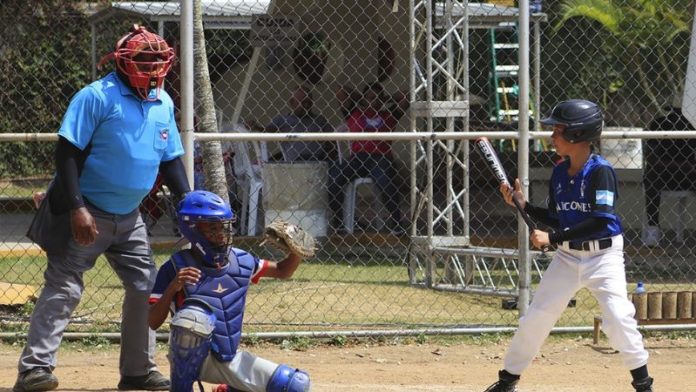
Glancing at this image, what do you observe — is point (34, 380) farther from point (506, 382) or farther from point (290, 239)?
point (506, 382)

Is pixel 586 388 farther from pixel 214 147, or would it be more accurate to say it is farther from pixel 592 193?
pixel 214 147

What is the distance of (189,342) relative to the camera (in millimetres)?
5309

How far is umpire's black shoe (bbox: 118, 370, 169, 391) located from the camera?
659cm

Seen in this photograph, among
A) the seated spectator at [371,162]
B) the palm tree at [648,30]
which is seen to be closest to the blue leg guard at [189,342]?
the seated spectator at [371,162]

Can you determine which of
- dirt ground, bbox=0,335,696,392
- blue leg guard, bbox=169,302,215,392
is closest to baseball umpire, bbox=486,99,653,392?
dirt ground, bbox=0,335,696,392

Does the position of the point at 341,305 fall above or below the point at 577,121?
below

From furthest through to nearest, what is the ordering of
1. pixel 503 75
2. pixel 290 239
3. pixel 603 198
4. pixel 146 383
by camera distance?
pixel 503 75 < pixel 146 383 < pixel 603 198 < pixel 290 239

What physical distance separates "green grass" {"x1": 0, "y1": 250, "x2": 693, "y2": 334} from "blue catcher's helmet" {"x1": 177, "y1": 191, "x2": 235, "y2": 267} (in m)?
2.70

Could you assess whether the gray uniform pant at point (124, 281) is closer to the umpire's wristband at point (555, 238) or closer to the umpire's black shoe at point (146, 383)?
the umpire's black shoe at point (146, 383)

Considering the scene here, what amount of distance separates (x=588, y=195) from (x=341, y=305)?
11.7 feet

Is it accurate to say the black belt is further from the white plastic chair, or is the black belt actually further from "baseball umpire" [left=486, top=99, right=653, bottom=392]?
the white plastic chair

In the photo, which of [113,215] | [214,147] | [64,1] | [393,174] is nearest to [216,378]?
[113,215]

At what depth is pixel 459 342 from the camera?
830 centimetres

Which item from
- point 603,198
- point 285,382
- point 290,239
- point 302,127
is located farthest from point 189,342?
point 302,127
